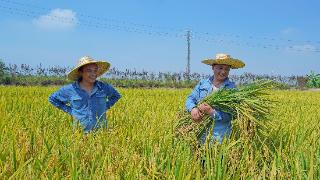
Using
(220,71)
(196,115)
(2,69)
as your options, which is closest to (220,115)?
(196,115)

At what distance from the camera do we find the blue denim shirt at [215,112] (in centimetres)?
353

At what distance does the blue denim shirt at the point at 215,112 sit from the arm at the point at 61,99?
50.8 inches

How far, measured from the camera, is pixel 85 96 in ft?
14.1

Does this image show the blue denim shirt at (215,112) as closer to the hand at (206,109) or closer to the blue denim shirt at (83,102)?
the hand at (206,109)

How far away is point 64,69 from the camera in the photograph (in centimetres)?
3400

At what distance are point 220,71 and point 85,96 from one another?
1299mm

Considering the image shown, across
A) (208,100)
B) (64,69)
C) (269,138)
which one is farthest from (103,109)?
(64,69)

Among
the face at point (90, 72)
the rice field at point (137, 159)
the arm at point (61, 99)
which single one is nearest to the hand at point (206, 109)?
the rice field at point (137, 159)

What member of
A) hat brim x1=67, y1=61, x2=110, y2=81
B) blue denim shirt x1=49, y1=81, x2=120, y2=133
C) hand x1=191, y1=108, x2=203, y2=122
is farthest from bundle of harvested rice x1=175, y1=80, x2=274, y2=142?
hat brim x1=67, y1=61, x2=110, y2=81

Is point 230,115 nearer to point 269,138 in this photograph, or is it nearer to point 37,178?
point 269,138

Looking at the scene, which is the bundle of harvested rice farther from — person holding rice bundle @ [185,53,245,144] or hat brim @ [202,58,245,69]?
hat brim @ [202,58,245,69]

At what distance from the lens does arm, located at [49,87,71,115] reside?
4414 mm

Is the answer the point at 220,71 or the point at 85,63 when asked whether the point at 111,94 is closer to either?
A: the point at 85,63

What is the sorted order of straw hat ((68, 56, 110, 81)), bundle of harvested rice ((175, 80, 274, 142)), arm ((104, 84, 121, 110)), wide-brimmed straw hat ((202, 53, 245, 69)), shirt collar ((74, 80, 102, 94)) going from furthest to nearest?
arm ((104, 84, 121, 110)) → shirt collar ((74, 80, 102, 94)) → straw hat ((68, 56, 110, 81)) → wide-brimmed straw hat ((202, 53, 245, 69)) → bundle of harvested rice ((175, 80, 274, 142))
